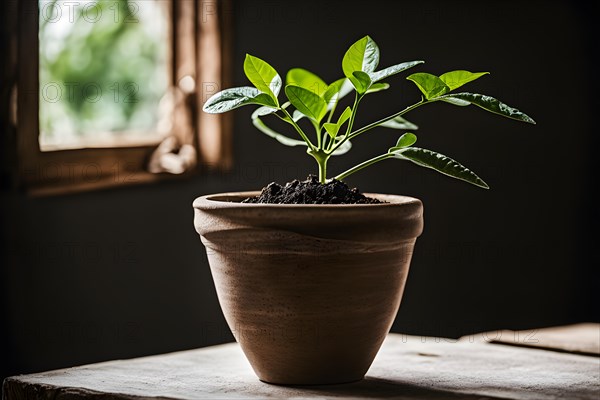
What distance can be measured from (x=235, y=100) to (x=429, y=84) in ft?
0.85

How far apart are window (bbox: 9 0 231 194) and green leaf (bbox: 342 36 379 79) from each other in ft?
4.39

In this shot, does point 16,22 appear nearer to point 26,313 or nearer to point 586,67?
point 26,313

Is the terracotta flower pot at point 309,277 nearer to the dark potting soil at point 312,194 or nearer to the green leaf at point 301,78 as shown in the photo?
the dark potting soil at point 312,194

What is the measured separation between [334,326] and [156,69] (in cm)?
188

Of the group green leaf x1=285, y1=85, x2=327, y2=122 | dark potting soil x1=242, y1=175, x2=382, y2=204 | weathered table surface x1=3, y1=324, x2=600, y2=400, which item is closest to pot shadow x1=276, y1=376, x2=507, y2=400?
weathered table surface x1=3, y1=324, x2=600, y2=400

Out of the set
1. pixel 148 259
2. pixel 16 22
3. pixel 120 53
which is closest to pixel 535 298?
pixel 148 259

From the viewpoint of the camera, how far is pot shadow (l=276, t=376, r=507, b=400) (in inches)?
45.3

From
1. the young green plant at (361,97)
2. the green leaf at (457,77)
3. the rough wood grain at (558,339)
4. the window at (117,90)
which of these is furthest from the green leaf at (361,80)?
the window at (117,90)

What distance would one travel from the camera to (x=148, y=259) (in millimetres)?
2854

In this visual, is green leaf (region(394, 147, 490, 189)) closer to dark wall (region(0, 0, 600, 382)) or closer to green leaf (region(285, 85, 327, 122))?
green leaf (region(285, 85, 327, 122))

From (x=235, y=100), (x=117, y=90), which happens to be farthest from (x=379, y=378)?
(x=117, y=90)

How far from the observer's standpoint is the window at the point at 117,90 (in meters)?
2.41

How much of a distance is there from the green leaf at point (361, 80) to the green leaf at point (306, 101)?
5 cm

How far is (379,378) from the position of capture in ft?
4.19
